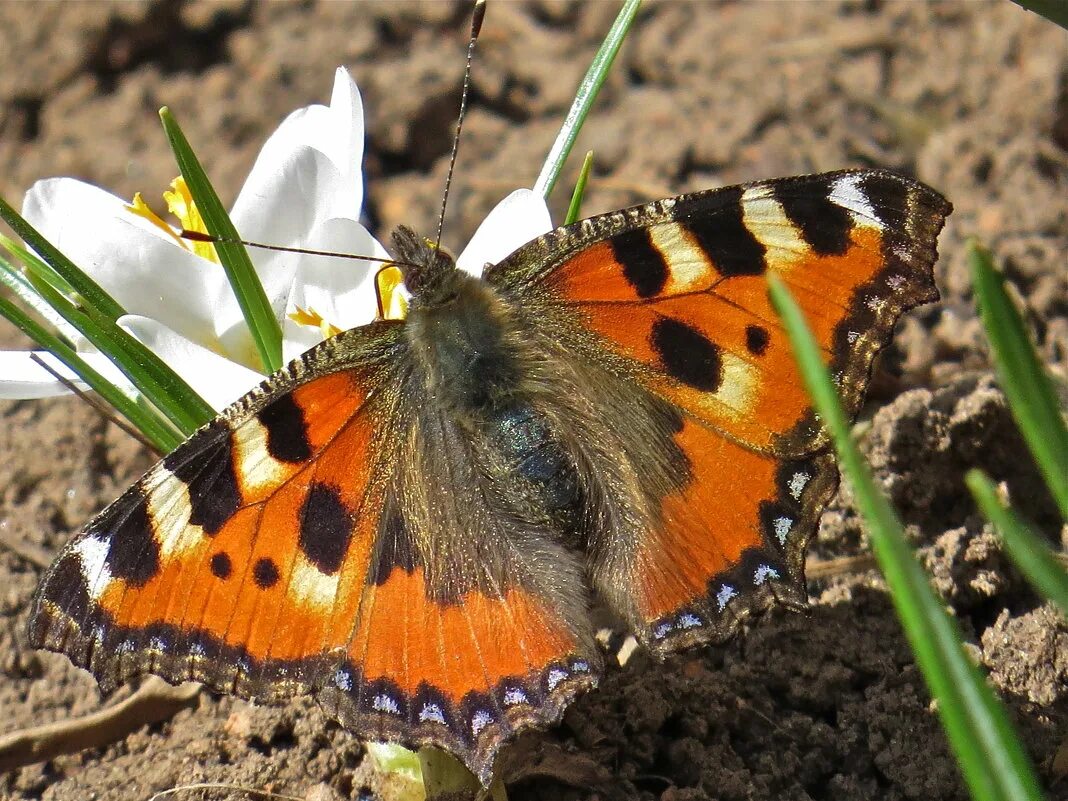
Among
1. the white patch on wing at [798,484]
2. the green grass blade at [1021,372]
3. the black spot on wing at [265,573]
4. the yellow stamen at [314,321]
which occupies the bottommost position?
the green grass blade at [1021,372]

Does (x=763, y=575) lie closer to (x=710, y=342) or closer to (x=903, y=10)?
(x=710, y=342)

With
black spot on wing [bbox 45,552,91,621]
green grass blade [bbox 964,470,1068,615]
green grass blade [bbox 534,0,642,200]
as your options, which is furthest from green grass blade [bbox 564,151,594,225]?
green grass blade [bbox 964,470,1068,615]

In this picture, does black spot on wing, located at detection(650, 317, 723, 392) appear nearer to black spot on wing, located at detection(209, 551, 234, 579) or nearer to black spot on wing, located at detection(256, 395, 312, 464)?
black spot on wing, located at detection(256, 395, 312, 464)

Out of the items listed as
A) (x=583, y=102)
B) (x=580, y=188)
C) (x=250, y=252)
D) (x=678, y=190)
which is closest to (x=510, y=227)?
(x=580, y=188)

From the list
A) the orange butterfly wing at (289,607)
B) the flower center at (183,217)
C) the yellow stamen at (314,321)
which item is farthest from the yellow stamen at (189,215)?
the orange butterfly wing at (289,607)

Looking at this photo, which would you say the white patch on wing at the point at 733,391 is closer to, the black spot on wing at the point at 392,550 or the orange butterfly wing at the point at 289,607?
the orange butterfly wing at the point at 289,607

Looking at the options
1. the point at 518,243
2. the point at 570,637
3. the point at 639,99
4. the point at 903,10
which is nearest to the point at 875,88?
the point at 903,10
